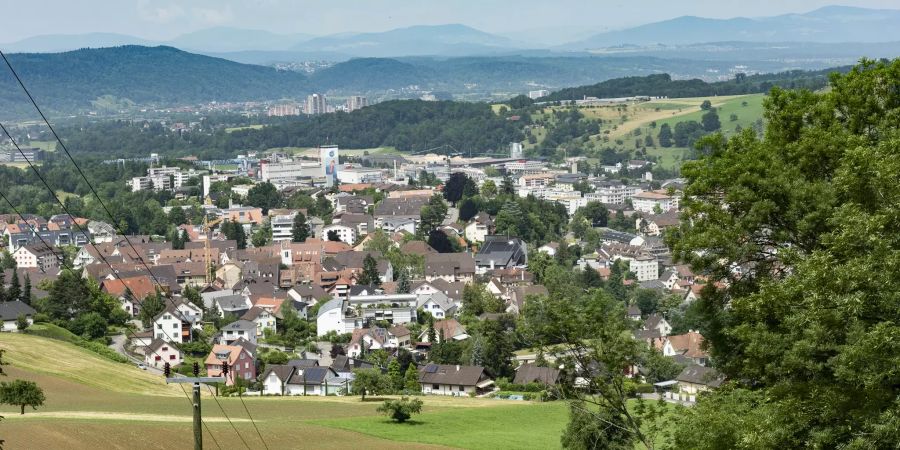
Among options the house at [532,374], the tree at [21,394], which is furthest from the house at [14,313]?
the tree at [21,394]

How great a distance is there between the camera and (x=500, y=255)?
4953 cm

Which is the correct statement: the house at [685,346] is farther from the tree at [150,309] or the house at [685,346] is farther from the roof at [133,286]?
the roof at [133,286]

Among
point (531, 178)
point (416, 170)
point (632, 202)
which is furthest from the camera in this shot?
point (416, 170)

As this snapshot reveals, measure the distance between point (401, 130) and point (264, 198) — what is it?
48.5m

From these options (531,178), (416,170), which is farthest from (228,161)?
(531,178)

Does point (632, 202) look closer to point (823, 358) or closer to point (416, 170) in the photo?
point (416, 170)

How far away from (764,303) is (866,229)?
5.04 feet

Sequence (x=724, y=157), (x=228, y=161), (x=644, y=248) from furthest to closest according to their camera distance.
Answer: (x=228, y=161), (x=644, y=248), (x=724, y=157)

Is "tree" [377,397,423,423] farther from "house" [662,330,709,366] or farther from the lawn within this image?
"house" [662,330,709,366]

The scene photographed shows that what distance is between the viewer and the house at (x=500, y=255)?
4909 centimetres

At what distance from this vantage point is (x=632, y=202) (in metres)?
70.8

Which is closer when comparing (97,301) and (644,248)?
(97,301)

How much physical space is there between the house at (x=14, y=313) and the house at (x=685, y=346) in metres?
17.0

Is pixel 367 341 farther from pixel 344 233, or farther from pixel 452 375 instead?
pixel 344 233
